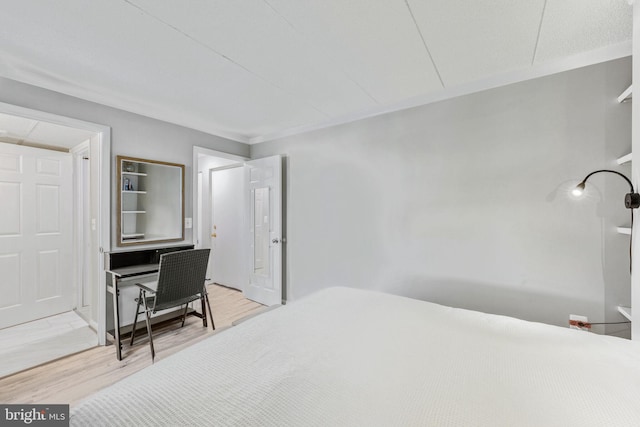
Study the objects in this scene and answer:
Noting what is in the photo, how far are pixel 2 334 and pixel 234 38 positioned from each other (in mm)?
3782

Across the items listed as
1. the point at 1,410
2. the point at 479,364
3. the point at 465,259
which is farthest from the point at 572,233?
the point at 1,410

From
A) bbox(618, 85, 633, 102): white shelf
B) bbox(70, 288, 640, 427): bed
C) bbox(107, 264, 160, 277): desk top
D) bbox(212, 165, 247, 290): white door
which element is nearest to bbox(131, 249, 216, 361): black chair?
bbox(107, 264, 160, 277): desk top

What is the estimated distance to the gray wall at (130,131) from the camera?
6.76ft

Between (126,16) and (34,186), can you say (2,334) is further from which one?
(126,16)

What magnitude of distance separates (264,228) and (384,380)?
294cm

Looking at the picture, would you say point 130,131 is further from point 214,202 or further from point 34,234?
point 214,202

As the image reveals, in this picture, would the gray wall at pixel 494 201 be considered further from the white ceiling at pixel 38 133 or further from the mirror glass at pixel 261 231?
the white ceiling at pixel 38 133

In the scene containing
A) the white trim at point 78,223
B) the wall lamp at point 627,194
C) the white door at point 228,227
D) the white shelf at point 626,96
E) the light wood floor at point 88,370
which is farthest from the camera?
the white door at point 228,227

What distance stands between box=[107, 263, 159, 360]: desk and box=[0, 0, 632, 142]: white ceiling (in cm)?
165

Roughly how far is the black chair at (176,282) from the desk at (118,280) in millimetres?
135

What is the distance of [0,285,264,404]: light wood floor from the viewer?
181 centimetres

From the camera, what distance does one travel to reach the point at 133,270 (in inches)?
98.0

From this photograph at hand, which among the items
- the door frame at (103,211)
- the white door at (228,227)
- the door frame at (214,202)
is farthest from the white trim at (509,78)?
the door frame at (103,211)

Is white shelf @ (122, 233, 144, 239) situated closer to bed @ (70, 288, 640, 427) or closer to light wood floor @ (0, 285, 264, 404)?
light wood floor @ (0, 285, 264, 404)
